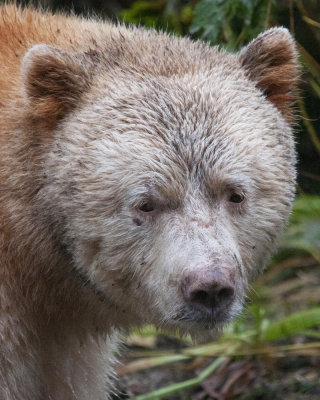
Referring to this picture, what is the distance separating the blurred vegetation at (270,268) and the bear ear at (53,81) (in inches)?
51.2

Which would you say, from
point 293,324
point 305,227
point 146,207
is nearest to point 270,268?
point 305,227

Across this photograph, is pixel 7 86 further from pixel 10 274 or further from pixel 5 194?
pixel 10 274

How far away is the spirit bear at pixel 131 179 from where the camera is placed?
13.9ft

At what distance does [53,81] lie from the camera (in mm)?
4473

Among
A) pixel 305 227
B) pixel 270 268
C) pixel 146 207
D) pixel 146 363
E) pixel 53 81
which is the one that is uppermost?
pixel 53 81

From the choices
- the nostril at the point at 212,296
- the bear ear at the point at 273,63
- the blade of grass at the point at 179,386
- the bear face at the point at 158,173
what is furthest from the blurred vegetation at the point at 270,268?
the nostril at the point at 212,296

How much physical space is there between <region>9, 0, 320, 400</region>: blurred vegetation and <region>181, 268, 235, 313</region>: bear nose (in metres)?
1.56

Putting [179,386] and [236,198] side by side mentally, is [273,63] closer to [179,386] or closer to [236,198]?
[236,198]

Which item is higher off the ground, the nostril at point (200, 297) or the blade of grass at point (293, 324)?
the nostril at point (200, 297)

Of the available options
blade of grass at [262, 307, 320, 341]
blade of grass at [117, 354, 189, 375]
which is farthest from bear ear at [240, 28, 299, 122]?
blade of grass at [117, 354, 189, 375]

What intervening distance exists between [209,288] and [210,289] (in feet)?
0.04

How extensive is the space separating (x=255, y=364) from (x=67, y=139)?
3077 mm

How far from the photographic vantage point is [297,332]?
260 inches

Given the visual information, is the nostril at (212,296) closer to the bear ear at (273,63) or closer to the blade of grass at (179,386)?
the bear ear at (273,63)
